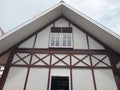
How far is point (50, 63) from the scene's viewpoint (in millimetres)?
5742

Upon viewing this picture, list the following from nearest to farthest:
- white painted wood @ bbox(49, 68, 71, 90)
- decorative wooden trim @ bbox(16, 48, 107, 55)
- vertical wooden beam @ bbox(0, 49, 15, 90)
Result: vertical wooden beam @ bbox(0, 49, 15, 90) < white painted wood @ bbox(49, 68, 71, 90) < decorative wooden trim @ bbox(16, 48, 107, 55)

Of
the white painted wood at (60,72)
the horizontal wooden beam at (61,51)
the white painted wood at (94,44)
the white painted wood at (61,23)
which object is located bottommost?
the white painted wood at (60,72)

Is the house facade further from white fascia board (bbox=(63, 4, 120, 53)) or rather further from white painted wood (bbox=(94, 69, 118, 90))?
white fascia board (bbox=(63, 4, 120, 53))

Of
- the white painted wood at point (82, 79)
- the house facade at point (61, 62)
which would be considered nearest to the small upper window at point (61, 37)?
the house facade at point (61, 62)

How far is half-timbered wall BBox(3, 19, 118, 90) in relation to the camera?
5.22m

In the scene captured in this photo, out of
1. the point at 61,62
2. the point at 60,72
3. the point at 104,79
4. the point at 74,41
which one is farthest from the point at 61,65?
the point at 104,79

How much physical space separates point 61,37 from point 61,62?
5.03 feet

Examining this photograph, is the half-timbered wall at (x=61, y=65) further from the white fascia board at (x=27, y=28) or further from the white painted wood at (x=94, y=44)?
the white fascia board at (x=27, y=28)

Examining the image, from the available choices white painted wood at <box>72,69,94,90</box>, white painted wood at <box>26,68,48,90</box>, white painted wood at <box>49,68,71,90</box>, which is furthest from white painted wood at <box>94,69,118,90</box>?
white painted wood at <box>26,68,48,90</box>

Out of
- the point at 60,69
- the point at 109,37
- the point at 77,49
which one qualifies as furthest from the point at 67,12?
the point at 60,69

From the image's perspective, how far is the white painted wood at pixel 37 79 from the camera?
5.15 meters

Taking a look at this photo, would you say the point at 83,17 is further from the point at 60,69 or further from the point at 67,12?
the point at 60,69

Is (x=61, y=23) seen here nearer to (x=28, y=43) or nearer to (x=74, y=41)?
(x=74, y=41)

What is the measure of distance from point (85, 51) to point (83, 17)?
1.56 m
